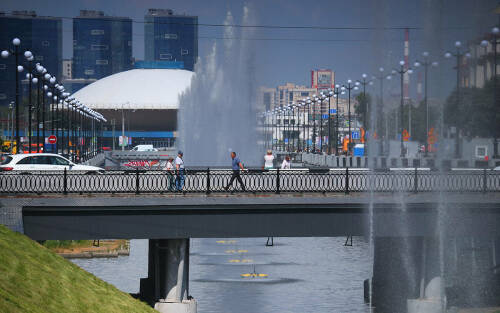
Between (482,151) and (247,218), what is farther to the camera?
(482,151)

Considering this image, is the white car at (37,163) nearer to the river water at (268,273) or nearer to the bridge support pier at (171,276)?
the river water at (268,273)

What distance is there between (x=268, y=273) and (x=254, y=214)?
22.3 meters

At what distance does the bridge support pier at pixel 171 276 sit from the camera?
30.0 metres

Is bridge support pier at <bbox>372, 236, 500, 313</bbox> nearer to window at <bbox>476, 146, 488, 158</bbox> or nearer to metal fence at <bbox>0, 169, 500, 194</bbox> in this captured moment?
metal fence at <bbox>0, 169, 500, 194</bbox>

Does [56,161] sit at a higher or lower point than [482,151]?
lower

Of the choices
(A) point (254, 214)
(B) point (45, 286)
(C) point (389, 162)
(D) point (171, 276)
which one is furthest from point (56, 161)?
(C) point (389, 162)

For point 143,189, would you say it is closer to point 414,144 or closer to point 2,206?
point 2,206

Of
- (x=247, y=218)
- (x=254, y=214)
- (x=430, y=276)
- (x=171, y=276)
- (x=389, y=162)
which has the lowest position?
(x=171, y=276)

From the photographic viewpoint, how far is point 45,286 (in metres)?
18.3

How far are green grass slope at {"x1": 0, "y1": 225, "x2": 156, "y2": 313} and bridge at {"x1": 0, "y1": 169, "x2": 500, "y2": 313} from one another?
4.87 metres

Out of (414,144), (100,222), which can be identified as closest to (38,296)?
(100,222)

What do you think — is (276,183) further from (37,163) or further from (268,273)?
(268,273)

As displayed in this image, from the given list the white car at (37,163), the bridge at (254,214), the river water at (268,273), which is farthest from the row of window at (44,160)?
the bridge at (254,214)

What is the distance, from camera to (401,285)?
33.2 metres
